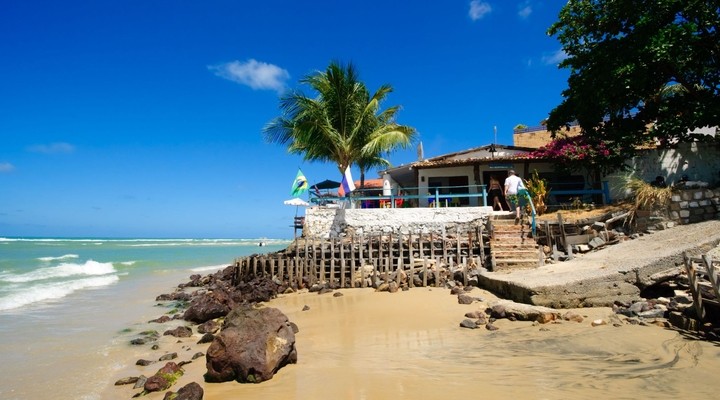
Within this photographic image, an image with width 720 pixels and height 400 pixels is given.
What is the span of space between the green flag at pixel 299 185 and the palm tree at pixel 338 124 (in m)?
1.83

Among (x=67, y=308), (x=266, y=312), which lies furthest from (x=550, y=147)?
(x=67, y=308)

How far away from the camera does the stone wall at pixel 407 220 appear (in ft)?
56.1

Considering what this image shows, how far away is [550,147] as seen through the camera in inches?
704

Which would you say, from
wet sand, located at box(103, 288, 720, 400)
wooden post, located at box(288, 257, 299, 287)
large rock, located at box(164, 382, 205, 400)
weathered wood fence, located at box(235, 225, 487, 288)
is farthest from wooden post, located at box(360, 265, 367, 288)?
large rock, located at box(164, 382, 205, 400)

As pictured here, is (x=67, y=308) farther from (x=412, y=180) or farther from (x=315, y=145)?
(x=412, y=180)

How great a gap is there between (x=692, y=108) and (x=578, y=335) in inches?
407

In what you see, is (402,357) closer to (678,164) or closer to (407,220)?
(407,220)

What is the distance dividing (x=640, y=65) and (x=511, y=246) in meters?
7.15

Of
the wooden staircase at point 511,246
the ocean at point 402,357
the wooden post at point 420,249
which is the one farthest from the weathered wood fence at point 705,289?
the wooden post at point 420,249

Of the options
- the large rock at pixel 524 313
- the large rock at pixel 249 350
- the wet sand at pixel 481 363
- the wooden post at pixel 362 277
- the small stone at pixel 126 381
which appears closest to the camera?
the wet sand at pixel 481 363

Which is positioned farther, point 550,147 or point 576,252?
point 550,147

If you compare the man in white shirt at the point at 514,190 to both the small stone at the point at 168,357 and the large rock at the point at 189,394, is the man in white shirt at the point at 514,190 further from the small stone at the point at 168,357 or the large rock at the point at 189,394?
the large rock at the point at 189,394

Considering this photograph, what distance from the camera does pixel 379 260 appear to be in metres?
14.4

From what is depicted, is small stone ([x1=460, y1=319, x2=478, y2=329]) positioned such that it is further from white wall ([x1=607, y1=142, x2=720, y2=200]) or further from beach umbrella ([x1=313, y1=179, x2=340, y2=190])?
beach umbrella ([x1=313, y1=179, x2=340, y2=190])
